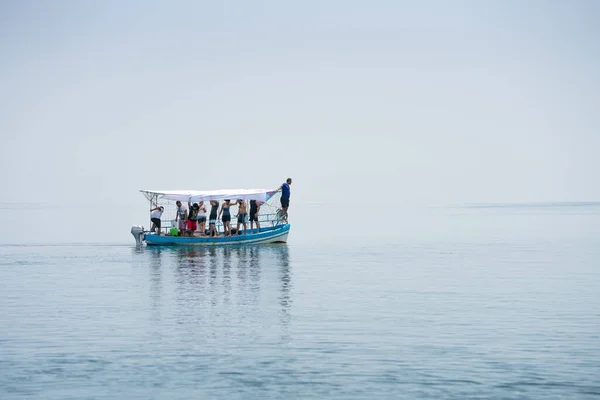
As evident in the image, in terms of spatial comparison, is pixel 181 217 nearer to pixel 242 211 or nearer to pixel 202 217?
pixel 202 217

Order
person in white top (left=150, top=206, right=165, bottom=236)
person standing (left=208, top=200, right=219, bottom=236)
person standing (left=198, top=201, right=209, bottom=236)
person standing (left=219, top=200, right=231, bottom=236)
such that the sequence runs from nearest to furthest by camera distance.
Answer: person in white top (left=150, top=206, right=165, bottom=236) → person standing (left=219, top=200, right=231, bottom=236) → person standing (left=208, top=200, right=219, bottom=236) → person standing (left=198, top=201, right=209, bottom=236)

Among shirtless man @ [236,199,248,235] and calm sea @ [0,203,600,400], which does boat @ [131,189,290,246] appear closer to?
shirtless man @ [236,199,248,235]

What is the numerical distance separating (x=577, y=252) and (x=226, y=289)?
29.5 m

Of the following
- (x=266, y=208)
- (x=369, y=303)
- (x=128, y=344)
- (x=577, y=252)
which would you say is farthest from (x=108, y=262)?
(x=577, y=252)

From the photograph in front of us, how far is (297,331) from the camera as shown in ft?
73.7

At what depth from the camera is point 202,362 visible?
1881 cm

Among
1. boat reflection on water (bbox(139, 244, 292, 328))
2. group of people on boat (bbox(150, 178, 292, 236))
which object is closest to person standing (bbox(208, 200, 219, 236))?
group of people on boat (bbox(150, 178, 292, 236))

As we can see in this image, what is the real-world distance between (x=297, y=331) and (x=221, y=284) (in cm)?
1092

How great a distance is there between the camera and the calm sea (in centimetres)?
1694

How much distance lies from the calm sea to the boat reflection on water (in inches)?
3.6

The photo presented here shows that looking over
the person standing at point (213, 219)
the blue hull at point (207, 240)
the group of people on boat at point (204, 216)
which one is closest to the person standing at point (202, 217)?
the group of people on boat at point (204, 216)

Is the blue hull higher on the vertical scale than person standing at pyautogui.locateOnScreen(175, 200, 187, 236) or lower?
lower

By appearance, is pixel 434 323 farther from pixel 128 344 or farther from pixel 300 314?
pixel 128 344

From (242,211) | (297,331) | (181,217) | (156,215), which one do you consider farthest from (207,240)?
(297,331)
